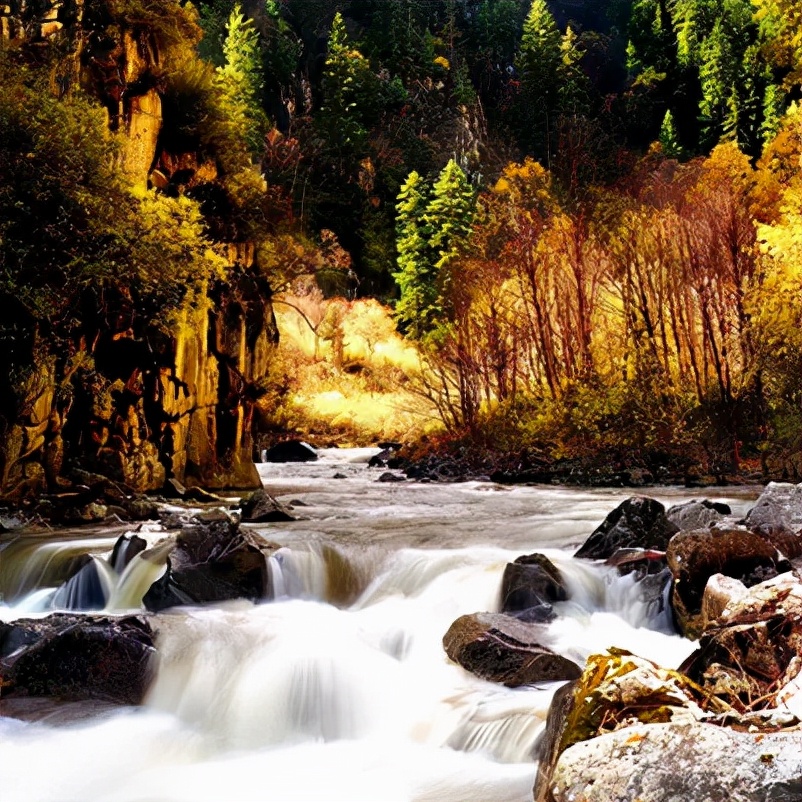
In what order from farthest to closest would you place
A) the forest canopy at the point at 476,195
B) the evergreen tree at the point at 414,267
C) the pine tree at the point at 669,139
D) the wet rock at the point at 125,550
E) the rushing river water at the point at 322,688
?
the pine tree at the point at 669,139
the evergreen tree at the point at 414,267
the forest canopy at the point at 476,195
the wet rock at the point at 125,550
the rushing river water at the point at 322,688

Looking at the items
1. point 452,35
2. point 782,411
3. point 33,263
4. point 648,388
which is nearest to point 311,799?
point 33,263

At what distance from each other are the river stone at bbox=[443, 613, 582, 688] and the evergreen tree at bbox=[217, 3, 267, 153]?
35072 mm

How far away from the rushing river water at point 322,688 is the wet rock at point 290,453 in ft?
54.8

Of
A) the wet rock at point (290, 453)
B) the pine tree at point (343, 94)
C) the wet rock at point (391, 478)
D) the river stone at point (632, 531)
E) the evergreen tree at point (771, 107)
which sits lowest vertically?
the river stone at point (632, 531)

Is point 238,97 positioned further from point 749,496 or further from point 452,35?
point 749,496

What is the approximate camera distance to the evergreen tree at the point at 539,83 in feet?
159

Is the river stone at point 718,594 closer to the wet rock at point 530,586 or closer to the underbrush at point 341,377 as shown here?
the wet rock at point 530,586

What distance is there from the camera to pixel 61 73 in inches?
564

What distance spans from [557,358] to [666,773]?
68.4 ft

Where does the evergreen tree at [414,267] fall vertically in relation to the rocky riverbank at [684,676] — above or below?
above

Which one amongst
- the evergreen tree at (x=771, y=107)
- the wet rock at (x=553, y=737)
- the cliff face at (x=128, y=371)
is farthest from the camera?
the evergreen tree at (x=771, y=107)

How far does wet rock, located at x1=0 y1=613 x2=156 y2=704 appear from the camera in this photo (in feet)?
21.0

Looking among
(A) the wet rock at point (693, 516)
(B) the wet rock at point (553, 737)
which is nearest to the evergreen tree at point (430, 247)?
(A) the wet rock at point (693, 516)

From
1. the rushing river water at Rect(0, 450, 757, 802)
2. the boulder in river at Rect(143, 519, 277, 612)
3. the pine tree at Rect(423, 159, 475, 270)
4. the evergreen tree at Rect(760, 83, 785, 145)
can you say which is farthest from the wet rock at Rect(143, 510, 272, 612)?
the evergreen tree at Rect(760, 83, 785, 145)
